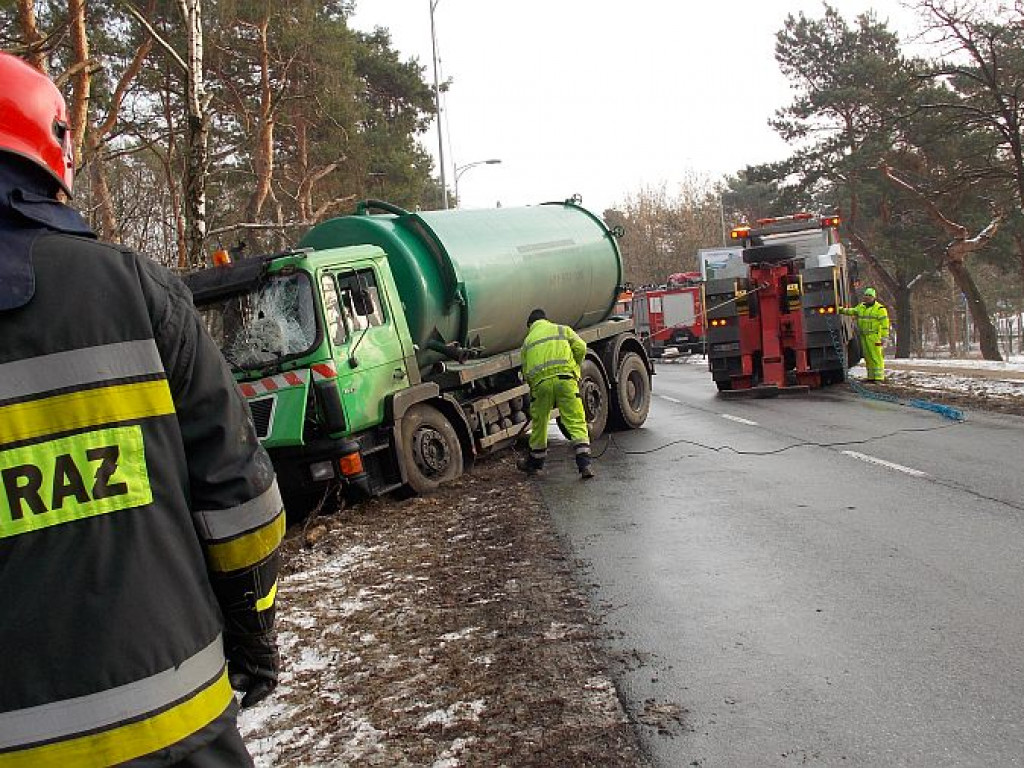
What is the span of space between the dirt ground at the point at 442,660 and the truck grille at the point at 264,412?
1.16 meters

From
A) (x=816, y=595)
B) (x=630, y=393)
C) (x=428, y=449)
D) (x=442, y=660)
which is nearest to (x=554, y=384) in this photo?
(x=428, y=449)

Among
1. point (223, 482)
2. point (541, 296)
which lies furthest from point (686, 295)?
point (223, 482)

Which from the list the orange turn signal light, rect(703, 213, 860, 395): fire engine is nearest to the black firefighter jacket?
the orange turn signal light

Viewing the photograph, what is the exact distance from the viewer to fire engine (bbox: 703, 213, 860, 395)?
57.6 ft

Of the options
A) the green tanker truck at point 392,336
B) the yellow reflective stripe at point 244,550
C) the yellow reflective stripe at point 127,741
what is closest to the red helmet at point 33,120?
the yellow reflective stripe at point 244,550

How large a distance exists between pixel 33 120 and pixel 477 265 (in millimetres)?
9065

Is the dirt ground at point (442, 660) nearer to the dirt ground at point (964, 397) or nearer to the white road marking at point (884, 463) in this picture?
the white road marking at point (884, 463)

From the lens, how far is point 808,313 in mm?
17578

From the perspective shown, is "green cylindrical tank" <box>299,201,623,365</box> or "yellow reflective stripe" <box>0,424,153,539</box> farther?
"green cylindrical tank" <box>299,201,623,365</box>

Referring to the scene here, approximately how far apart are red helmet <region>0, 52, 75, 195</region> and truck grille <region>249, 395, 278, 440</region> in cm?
689

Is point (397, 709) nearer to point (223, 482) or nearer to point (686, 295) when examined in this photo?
point (223, 482)

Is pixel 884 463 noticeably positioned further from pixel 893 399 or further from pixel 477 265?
pixel 893 399

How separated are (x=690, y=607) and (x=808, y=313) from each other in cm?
1312

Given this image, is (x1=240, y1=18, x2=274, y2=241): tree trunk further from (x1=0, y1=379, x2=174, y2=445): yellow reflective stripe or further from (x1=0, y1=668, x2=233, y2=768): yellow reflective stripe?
(x1=0, y1=668, x2=233, y2=768): yellow reflective stripe
